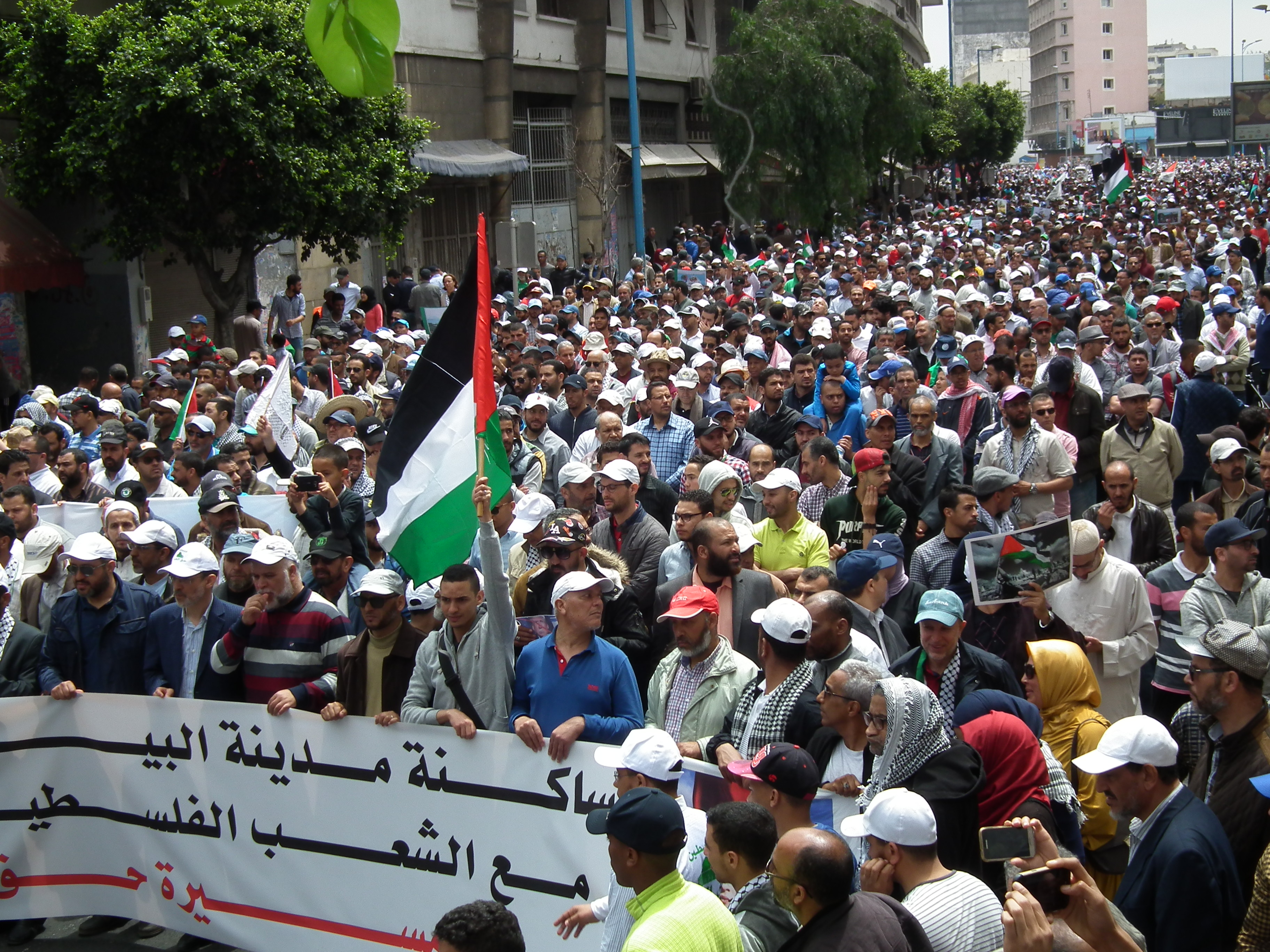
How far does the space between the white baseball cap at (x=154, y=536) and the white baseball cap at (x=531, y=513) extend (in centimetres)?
181

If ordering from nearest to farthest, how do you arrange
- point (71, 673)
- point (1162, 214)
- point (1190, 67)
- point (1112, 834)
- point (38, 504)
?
point (1112, 834) → point (71, 673) → point (38, 504) → point (1162, 214) → point (1190, 67)

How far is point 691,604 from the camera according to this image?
17.9 ft

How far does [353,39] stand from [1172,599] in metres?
5.45

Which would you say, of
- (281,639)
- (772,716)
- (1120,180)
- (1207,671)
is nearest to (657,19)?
(1120,180)

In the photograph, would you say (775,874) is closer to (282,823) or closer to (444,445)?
(444,445)

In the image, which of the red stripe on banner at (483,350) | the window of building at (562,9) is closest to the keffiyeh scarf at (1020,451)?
the red stripe on banner at (483,350)

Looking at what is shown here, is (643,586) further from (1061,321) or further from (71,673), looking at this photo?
(1061,321)

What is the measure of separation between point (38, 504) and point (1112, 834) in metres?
6.91

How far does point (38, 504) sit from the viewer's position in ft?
29.0

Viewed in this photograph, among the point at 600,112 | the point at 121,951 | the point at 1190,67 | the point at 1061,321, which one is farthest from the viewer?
the point at 1190,67

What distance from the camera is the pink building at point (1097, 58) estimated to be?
162500 millimetres

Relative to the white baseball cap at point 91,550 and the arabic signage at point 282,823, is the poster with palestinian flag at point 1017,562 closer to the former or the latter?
the arabic signage at point 282,823

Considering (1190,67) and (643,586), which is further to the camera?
(1190,67)

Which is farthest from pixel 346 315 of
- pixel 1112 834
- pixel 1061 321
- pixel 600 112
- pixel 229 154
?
pixel 600 112
